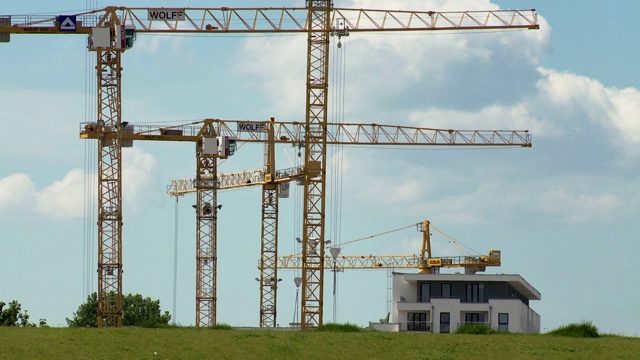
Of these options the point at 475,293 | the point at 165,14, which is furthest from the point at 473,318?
the point at 165,14

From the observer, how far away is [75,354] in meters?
81.6

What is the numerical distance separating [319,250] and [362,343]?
58126 millimetres

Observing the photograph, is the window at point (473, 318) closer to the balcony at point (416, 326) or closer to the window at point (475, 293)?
the window at point (475, 293)

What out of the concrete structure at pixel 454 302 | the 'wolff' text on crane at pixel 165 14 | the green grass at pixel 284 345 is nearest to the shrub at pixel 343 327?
the green grass at pixel 284 345

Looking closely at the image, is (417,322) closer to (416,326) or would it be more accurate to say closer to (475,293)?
(416,326)

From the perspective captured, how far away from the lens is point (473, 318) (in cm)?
14112

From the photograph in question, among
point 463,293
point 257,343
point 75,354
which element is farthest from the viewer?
point 463,293

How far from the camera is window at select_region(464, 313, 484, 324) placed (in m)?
141

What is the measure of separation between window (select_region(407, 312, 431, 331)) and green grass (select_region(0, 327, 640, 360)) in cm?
4561

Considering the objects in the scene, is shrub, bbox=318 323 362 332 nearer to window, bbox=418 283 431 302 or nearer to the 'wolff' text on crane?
window, bbox=418 283 431 302

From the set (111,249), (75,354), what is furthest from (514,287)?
(75,354)

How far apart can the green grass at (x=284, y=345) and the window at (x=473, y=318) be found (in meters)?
43.5

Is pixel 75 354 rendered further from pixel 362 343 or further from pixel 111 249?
pixel 111 249

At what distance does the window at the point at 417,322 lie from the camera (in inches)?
5620
